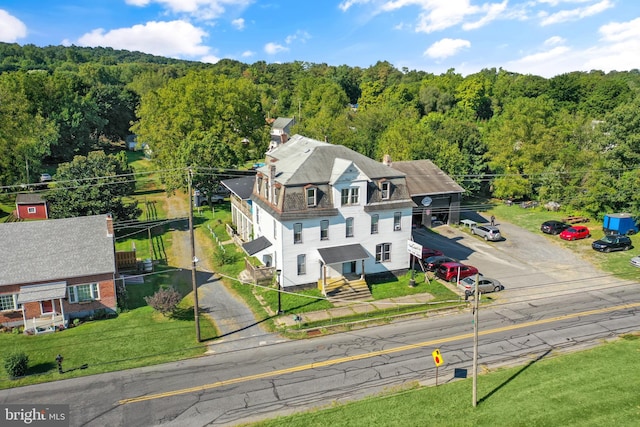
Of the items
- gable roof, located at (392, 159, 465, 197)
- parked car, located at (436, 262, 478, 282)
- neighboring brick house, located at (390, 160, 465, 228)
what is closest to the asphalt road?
parked car, located at (436, 262, 478, 282)

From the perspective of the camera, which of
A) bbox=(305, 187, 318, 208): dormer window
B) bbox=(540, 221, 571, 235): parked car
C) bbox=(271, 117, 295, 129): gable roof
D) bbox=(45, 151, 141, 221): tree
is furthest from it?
bbox=(271, 117, 295, 129): gable roof

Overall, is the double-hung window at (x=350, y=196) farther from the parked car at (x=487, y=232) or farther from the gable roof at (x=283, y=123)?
the gable roof at (x=283, y=123)

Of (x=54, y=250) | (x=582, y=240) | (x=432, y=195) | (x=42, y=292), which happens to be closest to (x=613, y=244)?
(x=582, y=240)

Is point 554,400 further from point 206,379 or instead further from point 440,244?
point 440,244

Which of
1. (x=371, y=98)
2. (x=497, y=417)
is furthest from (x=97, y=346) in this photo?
(x=371, y=98)

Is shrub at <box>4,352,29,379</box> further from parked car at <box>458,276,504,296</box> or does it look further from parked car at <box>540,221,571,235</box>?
parked car at <box>540,221,571,235</box>

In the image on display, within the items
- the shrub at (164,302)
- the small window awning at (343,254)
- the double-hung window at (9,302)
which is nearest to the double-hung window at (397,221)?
the small window awning at (343,254)
